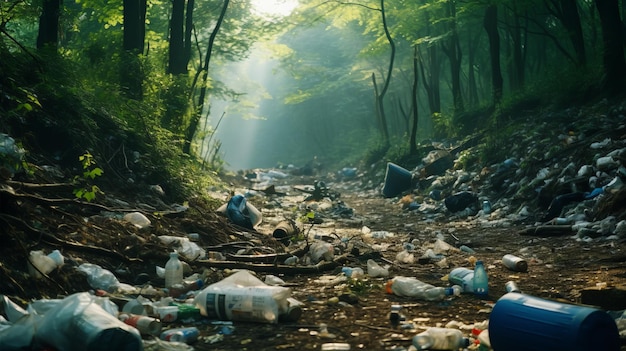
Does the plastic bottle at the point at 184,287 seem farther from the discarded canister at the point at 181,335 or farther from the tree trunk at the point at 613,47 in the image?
the tree trunk at the point at 613,47

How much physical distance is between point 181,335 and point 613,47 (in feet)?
31.4

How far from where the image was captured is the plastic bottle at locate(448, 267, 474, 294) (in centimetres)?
432

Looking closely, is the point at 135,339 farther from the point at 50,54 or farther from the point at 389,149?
the point at 389,149

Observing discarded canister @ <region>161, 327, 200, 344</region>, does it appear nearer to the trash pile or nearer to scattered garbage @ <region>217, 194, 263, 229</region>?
the trash pile

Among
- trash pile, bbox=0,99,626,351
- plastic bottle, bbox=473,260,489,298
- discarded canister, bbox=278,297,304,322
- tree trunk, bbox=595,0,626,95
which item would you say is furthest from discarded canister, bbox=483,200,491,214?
discarded canister, bbox=278,297,304,322

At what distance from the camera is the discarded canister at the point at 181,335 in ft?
10.4

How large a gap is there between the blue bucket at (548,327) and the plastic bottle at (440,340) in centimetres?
21

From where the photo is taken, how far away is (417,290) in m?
4.23

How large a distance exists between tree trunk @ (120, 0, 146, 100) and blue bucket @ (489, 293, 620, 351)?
22.1ft

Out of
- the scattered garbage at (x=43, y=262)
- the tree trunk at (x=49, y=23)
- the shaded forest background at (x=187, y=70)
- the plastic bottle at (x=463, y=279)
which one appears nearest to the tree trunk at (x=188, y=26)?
the shaded forest background at (x=187, y=70)

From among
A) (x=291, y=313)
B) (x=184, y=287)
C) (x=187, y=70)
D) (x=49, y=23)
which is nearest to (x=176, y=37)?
(x=187, y=70)

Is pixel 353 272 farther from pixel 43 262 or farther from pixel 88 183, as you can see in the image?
pixel 88 183

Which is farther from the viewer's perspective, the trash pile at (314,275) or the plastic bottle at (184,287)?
the plastic bottle at (184,287)

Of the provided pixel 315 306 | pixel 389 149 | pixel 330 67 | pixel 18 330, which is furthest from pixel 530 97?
pixel 330 67
